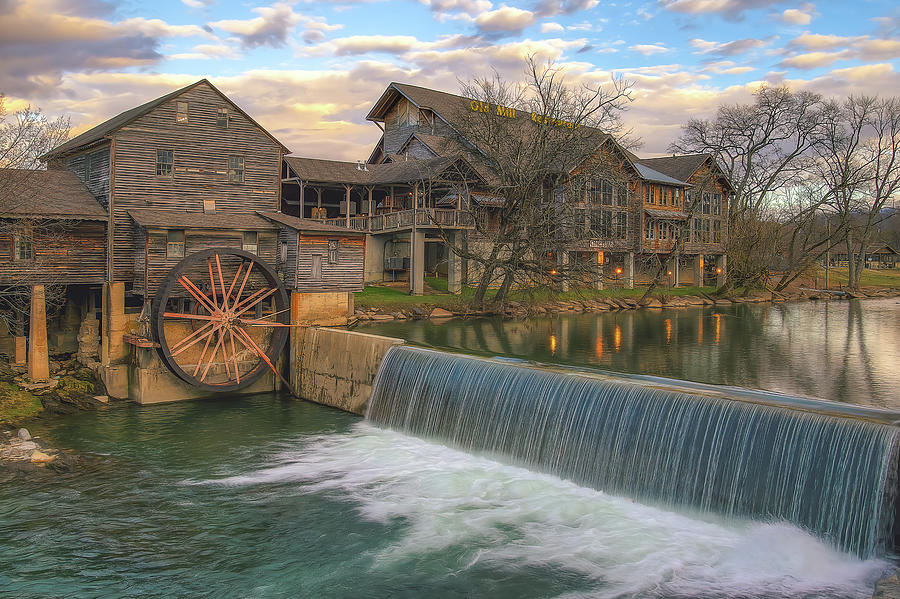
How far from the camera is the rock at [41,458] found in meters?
15.3

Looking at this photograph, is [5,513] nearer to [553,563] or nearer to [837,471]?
[553,563]

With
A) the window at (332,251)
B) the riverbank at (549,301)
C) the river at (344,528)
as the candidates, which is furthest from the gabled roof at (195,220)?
the riverbank at (549,301)

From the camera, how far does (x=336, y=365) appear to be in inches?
850

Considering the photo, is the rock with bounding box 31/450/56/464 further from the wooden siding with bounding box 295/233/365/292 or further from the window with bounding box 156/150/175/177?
the window with bounding box 156/150/175/177

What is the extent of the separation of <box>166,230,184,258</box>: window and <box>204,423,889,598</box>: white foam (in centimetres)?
961

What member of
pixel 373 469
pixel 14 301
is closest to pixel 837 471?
pixel 373 469

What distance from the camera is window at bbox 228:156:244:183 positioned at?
2497 cm

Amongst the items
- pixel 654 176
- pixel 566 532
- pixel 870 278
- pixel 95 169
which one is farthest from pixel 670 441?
pixel 870 278

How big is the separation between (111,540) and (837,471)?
1151 centimetres

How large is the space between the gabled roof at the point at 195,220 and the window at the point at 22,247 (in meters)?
2.96

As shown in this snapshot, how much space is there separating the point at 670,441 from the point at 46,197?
65.6ft

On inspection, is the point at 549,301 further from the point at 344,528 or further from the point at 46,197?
the point at 344,528

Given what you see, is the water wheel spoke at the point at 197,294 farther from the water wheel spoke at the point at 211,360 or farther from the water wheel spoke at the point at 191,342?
the water wheel spoke at the point at 211,360

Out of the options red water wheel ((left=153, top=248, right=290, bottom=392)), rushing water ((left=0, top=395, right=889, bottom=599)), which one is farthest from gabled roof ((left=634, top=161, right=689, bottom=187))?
rushing water ((left=0, top=395, right=889, bottom=599))
